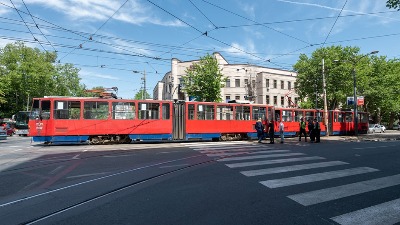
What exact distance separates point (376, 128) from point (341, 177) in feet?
144

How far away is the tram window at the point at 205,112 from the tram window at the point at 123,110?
466 cm

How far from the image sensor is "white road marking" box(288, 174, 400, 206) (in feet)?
17.1

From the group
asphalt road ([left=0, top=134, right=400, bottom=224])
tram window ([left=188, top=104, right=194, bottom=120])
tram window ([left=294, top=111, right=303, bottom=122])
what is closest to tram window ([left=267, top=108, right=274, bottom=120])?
tram window ([left=294, top=111, right=303, bottom=122])

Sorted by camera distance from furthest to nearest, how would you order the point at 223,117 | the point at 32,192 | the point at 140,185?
the point at 223,117, the point at 140,185, the point at 32,192

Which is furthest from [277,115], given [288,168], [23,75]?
[23,75]

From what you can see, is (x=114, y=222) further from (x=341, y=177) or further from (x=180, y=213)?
(x=341, y=177)

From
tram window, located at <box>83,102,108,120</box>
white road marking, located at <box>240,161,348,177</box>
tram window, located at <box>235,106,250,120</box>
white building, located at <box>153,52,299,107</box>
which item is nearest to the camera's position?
white road marking, located at <box>240,161,348,177</box>

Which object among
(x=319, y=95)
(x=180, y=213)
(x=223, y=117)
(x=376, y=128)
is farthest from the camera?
(x=376, y=128)

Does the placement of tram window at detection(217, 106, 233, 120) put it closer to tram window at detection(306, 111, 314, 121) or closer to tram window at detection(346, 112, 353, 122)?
tram window at detection(306, 111, 314, 121)

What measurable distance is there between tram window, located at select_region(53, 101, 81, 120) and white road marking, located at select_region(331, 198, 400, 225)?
1606cm

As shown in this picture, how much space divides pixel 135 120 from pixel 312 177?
13195 millimetres

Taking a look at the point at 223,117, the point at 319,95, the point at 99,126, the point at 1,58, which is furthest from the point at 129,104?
the point at 1,58

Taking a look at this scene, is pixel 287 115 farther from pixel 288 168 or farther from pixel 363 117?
pixel 288 168

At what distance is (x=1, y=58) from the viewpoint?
43.8 meters
